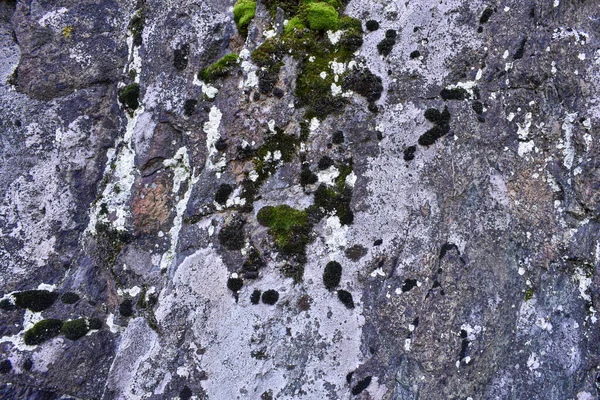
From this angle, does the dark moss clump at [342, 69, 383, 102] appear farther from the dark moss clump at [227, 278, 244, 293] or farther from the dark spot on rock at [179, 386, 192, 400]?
the dark spot on rock at [179, 386, 192, 400]

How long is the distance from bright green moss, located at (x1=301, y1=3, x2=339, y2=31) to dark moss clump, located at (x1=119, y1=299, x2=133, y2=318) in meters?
4.72

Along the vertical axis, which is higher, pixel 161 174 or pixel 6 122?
pixel 6 122

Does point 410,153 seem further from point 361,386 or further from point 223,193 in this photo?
point 361,386

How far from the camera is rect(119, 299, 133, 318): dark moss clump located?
7.30m

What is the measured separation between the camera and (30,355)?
23.2ft

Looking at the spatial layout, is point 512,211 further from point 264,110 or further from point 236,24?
point 236,24

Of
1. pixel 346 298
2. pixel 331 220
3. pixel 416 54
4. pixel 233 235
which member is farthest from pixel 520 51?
pixel 233 235

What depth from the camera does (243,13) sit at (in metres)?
7.73

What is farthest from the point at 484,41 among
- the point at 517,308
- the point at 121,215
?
Answer: the point at 121,215

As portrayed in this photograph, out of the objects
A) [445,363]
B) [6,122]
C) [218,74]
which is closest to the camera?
[445,363]

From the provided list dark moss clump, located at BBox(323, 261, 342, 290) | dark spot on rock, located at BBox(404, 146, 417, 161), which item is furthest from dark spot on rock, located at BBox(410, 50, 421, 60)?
dark moss clump, located at BBox(323, 261, 342, 290)

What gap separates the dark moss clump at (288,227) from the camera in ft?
22.1

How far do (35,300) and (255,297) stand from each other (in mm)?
3325

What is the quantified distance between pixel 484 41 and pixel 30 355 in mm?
7518
